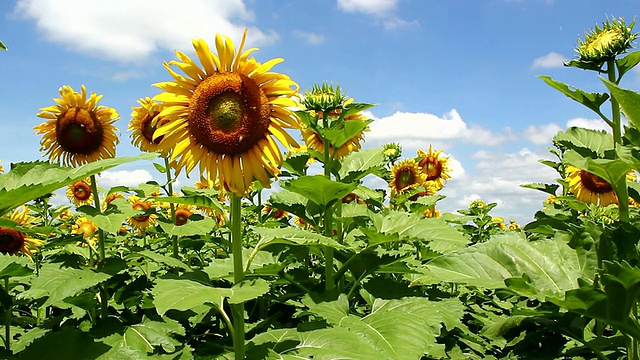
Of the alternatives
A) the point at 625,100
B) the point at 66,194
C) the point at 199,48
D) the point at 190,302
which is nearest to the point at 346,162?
the point at 199,48

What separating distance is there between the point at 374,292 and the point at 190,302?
1423 millimetres

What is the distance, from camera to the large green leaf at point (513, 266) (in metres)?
1.62

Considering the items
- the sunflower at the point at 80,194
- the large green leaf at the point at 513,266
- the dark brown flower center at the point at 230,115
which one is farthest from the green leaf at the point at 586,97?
the sunflower at the point at 80,194

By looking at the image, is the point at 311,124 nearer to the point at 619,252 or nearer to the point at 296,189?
the point at 296,189

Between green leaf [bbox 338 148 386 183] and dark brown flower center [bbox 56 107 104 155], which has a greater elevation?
dark brown flower center [bbox 56 107 104 155]

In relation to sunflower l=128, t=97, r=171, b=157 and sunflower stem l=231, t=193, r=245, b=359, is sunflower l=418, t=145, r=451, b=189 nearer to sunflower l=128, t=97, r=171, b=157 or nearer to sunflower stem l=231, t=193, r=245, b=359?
sunflower l=128, t=97, r=171, b=157

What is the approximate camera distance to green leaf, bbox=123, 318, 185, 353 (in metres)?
2.74

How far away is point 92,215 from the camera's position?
3.17 metres

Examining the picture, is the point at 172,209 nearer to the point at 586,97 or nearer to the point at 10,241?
the point at 10,241

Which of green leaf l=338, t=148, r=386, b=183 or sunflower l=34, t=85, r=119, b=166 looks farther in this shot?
sunflower l=34, t=85, r=119, b=166

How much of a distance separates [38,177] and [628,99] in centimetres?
156

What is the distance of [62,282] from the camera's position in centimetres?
273

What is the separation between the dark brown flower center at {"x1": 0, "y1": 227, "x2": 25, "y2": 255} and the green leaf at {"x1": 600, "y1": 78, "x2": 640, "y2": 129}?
4.26m

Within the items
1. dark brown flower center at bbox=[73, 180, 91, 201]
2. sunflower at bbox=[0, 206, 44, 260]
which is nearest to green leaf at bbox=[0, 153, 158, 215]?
sunflower at bbox=[0, 206, 44, 260]
